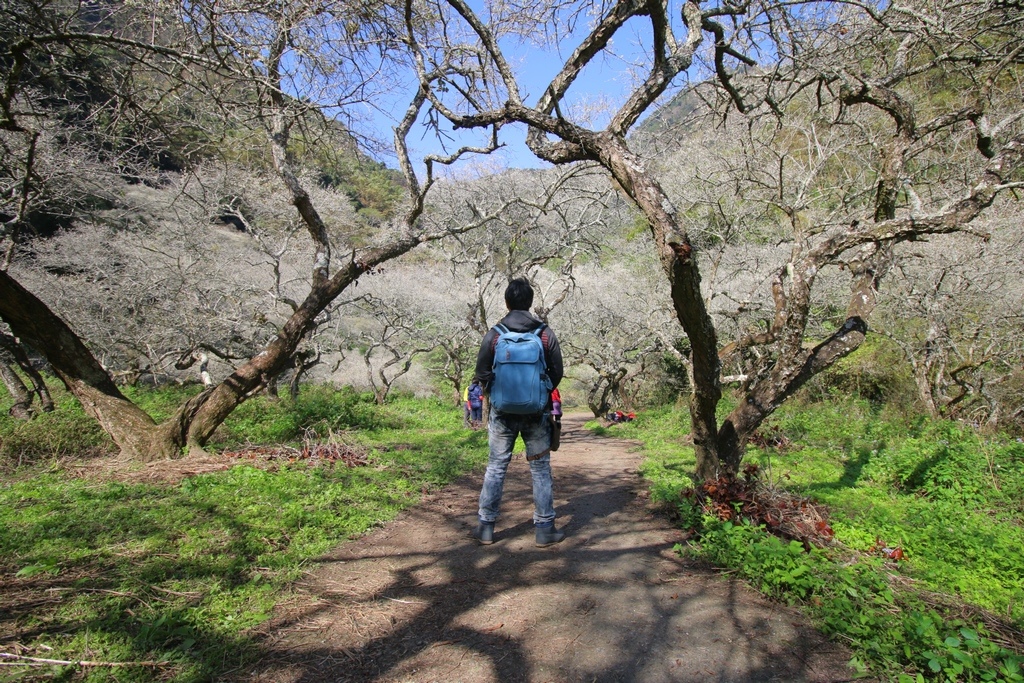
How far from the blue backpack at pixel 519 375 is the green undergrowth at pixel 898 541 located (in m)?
1.41

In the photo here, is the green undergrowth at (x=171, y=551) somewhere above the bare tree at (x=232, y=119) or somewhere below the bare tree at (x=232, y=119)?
below

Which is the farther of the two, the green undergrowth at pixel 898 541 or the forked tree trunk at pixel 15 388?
the forked tree trunk at pixel 15 388

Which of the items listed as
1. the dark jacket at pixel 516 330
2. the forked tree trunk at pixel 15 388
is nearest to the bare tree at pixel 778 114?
the dark jacket at pixel 516 330

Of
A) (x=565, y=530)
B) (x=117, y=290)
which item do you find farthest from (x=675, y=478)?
(x=117, y=290)

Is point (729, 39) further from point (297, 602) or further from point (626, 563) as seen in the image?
point (297, 602)

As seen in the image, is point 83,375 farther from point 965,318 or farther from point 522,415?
point 965,318

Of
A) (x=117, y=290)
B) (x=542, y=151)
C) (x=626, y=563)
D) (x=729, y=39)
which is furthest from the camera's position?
(x=117, y=290)

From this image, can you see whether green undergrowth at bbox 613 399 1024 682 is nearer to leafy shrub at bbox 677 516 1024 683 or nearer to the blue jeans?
leafy shrub at bbox 677 516 1024 683

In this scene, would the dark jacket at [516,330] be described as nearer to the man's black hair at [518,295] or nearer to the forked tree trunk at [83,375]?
the man's black hair at [518,295]

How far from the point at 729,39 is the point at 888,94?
157 cm

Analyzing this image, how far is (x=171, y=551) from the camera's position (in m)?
3.24

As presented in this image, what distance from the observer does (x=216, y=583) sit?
2.87 m

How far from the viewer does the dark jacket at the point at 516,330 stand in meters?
3.48

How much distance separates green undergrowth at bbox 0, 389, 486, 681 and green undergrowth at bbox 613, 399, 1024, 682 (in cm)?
252
